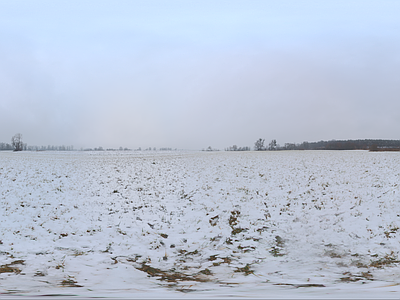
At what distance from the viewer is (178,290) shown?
13.8 feet

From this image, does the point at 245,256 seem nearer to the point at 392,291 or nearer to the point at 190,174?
the point at 392,291

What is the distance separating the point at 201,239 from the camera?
22.2 ft

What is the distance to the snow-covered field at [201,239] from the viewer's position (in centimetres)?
442

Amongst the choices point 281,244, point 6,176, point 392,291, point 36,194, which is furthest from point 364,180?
point 6,176

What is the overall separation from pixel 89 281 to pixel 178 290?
1.91 metres

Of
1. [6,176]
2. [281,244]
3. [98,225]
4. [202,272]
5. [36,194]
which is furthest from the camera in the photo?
[6,176]

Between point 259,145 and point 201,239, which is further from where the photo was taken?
point 259,145

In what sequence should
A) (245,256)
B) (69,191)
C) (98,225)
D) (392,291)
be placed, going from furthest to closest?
(69,191) < (98,225) < (245,256) < (392,291)

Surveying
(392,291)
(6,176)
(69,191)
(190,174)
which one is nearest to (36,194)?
(69,191)

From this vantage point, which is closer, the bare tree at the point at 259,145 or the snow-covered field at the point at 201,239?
the snow-covered field at the point at 201,239

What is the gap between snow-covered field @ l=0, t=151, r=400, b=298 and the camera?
442 centimetres

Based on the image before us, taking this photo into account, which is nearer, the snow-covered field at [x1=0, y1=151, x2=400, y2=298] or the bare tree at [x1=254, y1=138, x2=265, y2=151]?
the snow-covered field at [x1=0, y1=151, x2=400, y2=298]

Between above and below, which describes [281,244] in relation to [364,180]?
below

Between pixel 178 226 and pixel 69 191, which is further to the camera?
pixel 69 191
